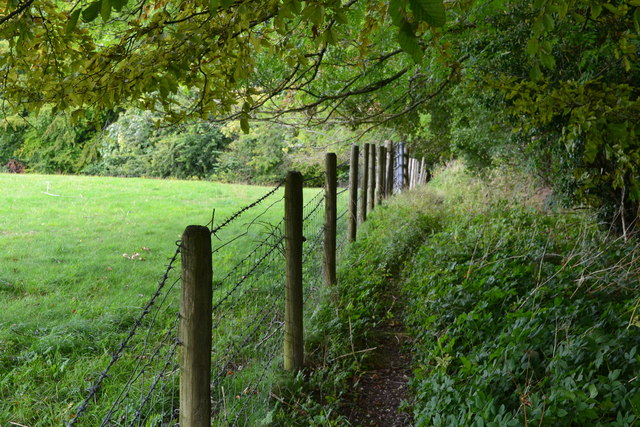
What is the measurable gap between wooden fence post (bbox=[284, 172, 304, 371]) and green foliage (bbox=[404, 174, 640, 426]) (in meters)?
0.94

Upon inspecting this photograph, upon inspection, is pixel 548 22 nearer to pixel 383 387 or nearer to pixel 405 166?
pixel 383 387

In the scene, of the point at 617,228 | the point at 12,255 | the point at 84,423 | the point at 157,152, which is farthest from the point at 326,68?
the point at 157,152

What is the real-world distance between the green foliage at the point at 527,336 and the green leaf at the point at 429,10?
6.39 ft

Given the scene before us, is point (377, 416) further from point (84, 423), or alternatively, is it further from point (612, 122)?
point (612, 122)

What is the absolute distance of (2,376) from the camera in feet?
13.9

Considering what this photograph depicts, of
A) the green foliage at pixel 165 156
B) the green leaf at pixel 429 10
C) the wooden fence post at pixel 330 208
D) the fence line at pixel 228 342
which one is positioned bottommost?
the fence line at pixel 228 342

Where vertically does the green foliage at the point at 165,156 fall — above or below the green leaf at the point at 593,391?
above

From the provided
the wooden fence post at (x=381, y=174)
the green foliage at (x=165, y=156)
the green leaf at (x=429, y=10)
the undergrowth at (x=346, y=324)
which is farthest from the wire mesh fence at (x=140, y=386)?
the green foliage at (x=165, y=156)

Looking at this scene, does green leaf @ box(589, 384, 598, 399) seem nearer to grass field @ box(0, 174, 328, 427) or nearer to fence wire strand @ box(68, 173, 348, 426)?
fence wire strand @ box(68, 173, 348, 426)

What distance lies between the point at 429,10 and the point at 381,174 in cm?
987

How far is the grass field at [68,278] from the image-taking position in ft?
13.6

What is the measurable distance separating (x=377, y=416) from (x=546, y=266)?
1992 mm

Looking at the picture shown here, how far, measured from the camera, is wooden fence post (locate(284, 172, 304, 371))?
12.3 feet

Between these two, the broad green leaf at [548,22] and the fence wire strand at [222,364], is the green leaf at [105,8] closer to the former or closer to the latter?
the fence wire strand at [222,364]
